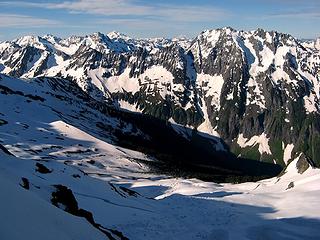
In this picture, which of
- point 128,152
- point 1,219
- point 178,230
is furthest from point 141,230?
point 128,152

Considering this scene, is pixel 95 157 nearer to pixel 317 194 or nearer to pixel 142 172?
pixel 142 172

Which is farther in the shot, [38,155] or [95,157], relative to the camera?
[95,157]

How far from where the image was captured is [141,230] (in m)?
45.7

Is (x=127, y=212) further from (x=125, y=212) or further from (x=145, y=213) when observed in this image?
(x=145, y=213)

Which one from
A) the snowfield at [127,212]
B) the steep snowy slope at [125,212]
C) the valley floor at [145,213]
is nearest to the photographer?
the valley floor at [145,213]

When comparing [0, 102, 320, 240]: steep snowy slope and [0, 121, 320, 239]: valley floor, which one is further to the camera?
[0, 102, 320, 240]: steep snowy slope

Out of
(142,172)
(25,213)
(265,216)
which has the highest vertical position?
(25,213)

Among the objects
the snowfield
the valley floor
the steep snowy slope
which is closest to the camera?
the valley floor

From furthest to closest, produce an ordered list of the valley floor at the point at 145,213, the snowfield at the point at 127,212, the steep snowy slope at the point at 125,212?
1. the steep snowy slope at the point at 125,212
2. the snowfield at the point at 127,212
3. the valley floor at the point at 145,213

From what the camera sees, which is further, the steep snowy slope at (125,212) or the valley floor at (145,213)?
the steep snowy slope at (125,212)

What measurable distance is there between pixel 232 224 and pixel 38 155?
124124mm

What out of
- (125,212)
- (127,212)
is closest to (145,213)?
(127,212)

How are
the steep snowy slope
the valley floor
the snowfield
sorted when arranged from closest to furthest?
1. the valley floor
2. the snowfield
3. the steep snowy slope

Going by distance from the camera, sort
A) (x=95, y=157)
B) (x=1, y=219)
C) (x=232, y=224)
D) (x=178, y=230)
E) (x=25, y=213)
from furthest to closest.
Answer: (x=95, y=157) < (x=232, y=224) < (x=178, y=230) < (x=25, y=213) < (x=1, y=219)
